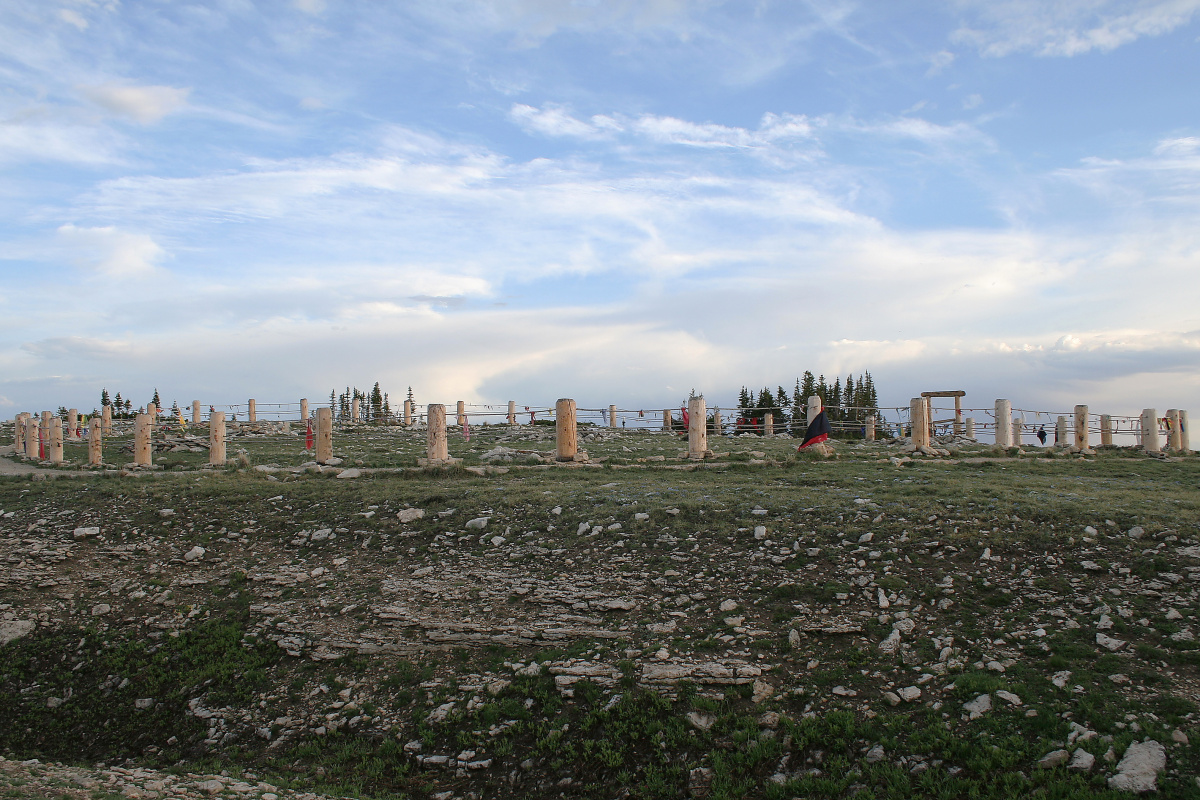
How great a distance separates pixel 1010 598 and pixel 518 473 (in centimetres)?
1382

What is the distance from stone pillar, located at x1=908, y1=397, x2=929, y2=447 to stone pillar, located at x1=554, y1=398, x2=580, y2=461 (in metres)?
14.0

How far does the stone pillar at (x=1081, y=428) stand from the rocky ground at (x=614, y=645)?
685 inches

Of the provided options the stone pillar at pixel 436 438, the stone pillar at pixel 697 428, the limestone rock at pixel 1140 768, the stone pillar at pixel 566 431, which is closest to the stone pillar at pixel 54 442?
the stone pillar at pixel 436 438

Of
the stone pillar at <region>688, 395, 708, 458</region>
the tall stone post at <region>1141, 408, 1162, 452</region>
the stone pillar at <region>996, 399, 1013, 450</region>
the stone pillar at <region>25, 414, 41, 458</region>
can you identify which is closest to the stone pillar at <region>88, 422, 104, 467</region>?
the stone pillar at <region>25, 414, 41, 458</region>

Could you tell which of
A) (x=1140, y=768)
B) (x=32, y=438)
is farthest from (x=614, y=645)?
(x=32, y=438)

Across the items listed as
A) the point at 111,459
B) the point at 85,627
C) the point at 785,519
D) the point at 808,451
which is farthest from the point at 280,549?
the point at 111,459

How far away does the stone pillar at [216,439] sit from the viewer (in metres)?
24.8

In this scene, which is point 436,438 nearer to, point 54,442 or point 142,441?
point 142,441

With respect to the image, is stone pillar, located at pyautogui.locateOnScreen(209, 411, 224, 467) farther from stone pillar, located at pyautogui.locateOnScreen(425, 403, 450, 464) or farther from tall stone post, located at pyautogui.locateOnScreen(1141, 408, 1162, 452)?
tall stone post, located at pyautogui.locateOnScreen(1141, 408, 1162, 452)

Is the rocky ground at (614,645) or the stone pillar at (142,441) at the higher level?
the stone pillar at (142,441)

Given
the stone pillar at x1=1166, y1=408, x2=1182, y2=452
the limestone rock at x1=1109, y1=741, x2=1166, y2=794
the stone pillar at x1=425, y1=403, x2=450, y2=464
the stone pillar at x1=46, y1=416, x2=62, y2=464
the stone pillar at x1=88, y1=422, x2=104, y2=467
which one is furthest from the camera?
the stone pillar at x1=1166, y1=408, x2=1182, y2=452

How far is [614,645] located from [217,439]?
73.1ft

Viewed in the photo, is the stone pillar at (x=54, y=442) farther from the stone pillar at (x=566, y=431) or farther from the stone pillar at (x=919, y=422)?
the stone pillar at (x=919, y=422)

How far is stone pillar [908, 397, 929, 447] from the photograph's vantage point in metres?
26.2
